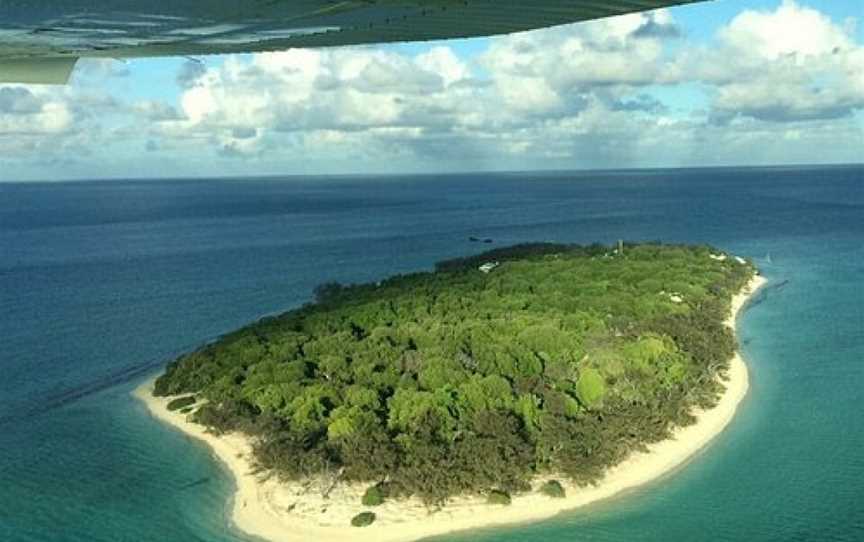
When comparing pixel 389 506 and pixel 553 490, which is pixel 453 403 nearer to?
pixel 553 490

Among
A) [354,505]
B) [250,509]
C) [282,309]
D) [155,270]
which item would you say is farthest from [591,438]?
[155,270]

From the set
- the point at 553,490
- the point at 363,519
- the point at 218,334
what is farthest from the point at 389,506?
the point at 218,334

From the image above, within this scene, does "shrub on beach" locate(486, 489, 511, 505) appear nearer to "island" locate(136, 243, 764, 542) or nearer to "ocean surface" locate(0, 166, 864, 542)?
"island" locate(136, 243, 764, 542)

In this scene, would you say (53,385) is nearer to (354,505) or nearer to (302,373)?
(302,373)

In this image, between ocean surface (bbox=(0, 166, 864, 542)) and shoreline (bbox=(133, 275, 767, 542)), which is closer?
shoreline (bbox=(133, 275, 767, 542))

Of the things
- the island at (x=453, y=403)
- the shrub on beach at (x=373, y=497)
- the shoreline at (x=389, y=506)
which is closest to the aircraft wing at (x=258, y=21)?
the shoreline at (x=389, y=506)

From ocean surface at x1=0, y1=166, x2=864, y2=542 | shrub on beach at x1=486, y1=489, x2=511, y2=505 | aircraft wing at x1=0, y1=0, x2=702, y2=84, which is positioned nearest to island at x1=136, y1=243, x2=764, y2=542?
shrub on beach at x1=486, y1=489, x2=511, y2=505
